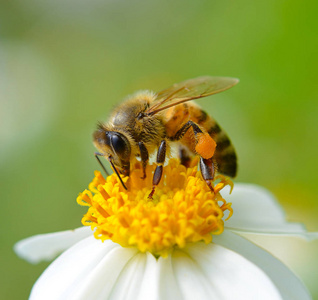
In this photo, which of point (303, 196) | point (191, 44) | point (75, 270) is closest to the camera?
point (75, 270)

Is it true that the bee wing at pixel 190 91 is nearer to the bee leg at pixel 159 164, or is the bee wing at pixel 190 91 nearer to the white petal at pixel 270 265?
the bee leg at pixel 159 164

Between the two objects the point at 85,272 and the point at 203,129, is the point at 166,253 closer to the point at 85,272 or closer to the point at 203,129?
the point at 85,272

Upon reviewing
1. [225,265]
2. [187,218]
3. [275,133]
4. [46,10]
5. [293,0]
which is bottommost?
[275,133]

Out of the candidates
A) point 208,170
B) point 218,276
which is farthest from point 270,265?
point 208,170

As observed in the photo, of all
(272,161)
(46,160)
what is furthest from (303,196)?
(46,160)

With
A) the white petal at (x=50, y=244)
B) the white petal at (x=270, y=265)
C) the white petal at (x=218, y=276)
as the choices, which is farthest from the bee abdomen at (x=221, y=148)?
the white petal at (x=50, y=244)

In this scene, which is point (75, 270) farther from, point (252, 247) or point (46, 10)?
point (46, 10)

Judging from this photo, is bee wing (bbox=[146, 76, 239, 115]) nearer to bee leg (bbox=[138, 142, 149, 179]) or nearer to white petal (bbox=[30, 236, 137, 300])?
bee leg (bbox=[138, 142, 149, 179])

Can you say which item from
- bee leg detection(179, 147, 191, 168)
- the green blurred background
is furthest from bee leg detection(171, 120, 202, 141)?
the green blurred background

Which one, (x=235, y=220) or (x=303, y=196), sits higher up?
(x=235, y=220)
